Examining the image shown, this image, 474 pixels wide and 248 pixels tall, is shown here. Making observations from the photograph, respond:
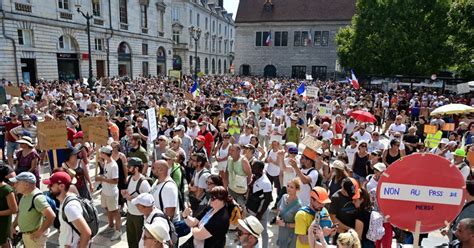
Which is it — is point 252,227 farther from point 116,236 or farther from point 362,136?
point 362,136

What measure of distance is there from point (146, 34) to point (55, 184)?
41.1 metres

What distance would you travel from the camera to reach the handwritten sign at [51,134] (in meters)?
6.50

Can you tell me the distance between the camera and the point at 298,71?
56.3 m

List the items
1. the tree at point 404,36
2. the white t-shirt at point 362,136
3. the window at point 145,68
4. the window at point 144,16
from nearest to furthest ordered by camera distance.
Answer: the white t-shirt at point 362,136, the tree at point 404,36, the window at point 144,16, the window at point 145,68

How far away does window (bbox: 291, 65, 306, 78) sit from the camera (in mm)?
56112

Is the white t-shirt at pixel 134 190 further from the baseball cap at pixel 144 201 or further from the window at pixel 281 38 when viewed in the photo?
the window at pixel 281 38

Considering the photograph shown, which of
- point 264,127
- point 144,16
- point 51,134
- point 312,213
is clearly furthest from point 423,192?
point 144,16

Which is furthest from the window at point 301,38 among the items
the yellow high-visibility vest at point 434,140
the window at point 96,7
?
the yellow high-visibility vest at point 434,140

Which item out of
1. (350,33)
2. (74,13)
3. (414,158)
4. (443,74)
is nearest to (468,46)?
(443,74)

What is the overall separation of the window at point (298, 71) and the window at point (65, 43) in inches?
1383

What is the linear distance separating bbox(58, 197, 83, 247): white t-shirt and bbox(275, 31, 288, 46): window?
180 ft

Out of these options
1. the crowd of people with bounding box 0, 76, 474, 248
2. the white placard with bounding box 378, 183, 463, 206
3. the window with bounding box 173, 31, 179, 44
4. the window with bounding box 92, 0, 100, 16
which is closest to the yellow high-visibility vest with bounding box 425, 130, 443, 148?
the crowd of people with bounding box 0, 76, 474, 248

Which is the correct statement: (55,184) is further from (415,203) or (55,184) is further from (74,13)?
(74,13)

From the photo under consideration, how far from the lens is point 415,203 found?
8.82ft
